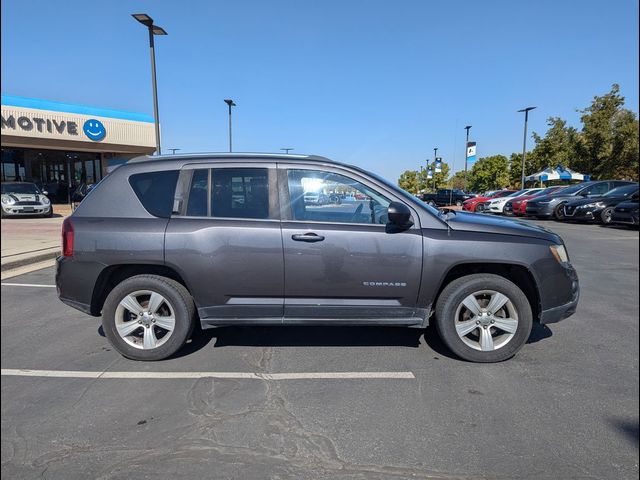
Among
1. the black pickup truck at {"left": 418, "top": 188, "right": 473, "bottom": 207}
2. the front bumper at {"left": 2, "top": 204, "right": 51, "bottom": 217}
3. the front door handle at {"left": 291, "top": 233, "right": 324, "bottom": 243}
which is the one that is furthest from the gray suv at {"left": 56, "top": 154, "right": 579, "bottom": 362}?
the black pickup truck at {"left": 418, "top": 188, "right": 473, "bottom": 207}

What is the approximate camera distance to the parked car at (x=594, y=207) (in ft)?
49.7

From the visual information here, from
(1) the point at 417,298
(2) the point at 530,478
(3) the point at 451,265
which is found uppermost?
(3) the point at 451,265

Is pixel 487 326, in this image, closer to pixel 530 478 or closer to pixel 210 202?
pixel 530 478

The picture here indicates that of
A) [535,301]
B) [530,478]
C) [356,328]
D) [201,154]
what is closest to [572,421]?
[530,478]

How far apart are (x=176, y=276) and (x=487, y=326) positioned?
116 inches

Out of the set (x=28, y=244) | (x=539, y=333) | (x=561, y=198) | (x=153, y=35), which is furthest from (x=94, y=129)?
(x=539, y=333)

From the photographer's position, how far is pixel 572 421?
2.99 meters

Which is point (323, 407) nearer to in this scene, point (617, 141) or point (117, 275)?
point (117, 275)

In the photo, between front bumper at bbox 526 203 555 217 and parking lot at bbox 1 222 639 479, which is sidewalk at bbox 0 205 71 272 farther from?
front bumper at bbox 526 203 555 217

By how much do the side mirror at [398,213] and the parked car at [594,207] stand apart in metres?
13.8

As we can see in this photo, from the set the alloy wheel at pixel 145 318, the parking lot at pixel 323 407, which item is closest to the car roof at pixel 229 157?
the alloy wheel at pixel 145 318

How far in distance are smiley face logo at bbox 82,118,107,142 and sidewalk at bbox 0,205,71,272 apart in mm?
11001

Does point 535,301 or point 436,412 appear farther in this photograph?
point 535,301

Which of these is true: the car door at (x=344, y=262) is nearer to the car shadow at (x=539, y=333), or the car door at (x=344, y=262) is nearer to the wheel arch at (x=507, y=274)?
the wheel arch at (x=507, y=274)
